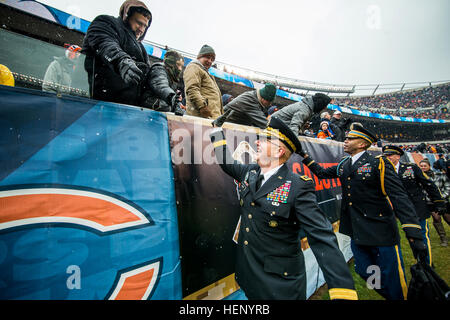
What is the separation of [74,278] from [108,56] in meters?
1.51

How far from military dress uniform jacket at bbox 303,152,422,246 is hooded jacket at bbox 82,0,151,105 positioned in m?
2.81

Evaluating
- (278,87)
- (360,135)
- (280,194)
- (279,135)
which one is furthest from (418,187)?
(278,87)

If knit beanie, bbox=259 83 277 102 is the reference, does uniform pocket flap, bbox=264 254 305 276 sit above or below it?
below

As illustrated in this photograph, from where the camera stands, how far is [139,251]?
130 cm

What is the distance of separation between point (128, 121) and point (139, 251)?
95 centimetres

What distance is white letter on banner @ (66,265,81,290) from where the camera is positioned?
108 cm

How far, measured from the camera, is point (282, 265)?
137 centimetres

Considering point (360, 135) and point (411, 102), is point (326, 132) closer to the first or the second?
point (360, 135)

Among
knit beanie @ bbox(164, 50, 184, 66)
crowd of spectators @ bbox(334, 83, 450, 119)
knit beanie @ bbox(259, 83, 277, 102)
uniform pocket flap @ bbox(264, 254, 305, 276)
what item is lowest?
uniform pocket flap @ bbox(264, 254, 305, 276)

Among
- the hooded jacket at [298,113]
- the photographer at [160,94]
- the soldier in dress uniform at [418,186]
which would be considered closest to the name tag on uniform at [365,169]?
the hooded jacket at [298,113]

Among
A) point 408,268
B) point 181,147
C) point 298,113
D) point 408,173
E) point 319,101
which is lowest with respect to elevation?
point 408,268

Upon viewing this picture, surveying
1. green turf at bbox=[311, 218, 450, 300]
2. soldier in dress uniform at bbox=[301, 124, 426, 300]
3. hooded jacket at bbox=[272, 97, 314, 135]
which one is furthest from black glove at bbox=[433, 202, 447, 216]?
hooded jacket at bbox=[272, 97, 314, 135]

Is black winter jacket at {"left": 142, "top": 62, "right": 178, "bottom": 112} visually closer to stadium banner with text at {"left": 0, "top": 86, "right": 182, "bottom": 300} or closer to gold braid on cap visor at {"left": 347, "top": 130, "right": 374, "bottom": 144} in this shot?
stadium banner with text at {"left": 0, "top": 86, "right": 182, "bottom": 300}

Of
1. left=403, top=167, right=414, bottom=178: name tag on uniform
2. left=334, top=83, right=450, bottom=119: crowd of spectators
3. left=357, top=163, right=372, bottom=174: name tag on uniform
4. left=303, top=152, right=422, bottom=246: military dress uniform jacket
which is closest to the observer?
left=303, top=152, right=422, bottom=246: military dress uniform jacket
